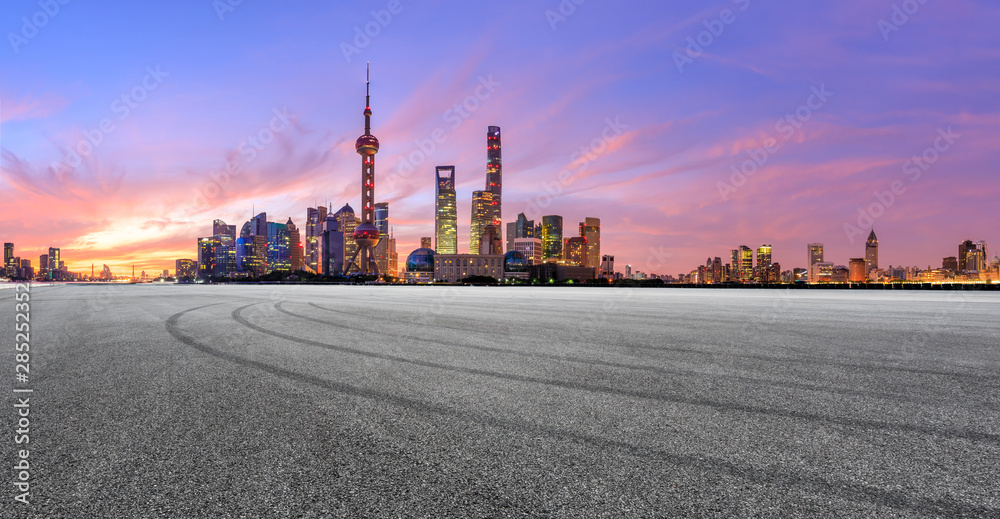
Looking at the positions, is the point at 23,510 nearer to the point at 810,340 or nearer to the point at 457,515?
the point at 457,515

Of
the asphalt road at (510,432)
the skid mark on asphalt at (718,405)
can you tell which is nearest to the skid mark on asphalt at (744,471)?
the asphalt road at (510,432)

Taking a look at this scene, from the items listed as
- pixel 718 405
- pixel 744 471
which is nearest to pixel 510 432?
pixel 744 471

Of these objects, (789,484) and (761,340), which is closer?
(789,484)

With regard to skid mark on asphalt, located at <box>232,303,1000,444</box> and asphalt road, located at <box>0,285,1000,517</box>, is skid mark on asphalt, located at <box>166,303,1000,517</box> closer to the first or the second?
asphalt road, located at <box>0,285,1000,517</box>

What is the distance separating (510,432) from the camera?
15.4 ft

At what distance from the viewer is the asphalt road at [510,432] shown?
3318 millimetres

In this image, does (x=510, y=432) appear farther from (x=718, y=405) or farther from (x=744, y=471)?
(x=718, y=405)

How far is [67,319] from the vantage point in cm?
1719

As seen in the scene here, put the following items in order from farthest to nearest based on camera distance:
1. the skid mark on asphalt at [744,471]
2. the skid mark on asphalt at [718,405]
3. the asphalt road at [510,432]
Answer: the skid mark on asphalt at [718,405]
the asphalt road at [510,432]
the skid mark on asphalt at [744,471]

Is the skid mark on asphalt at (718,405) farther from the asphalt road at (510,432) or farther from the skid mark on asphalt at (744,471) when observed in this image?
the skid mark on asphalt at (744,471)

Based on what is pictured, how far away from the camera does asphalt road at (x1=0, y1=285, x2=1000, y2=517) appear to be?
332 centimetres

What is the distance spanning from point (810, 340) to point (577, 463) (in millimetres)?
9878

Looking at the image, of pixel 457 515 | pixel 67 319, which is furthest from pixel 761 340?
pixel 67 319

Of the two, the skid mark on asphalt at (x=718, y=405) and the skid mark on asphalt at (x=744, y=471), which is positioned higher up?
the skid mark on asphalt at (x=744, y=471)
